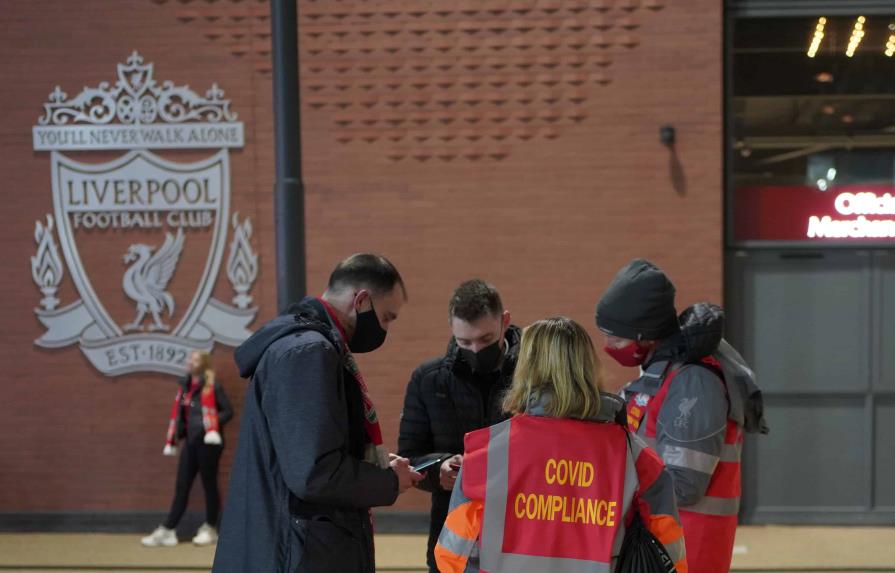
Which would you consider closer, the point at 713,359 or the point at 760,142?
the point at 713,359

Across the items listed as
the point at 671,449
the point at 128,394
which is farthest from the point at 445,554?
the point at 128,394

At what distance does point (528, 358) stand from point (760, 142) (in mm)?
6633

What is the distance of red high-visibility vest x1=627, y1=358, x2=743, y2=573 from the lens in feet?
12.2

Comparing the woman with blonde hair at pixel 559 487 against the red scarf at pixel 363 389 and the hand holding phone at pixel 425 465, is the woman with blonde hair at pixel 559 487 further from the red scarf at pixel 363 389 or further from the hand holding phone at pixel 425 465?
the hand holding phone at pixel 425 465

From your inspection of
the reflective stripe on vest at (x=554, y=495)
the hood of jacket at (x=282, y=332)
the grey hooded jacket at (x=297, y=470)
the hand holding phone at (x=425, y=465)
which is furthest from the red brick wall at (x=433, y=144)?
the reflective stripe on vest at (x=554, y=495)

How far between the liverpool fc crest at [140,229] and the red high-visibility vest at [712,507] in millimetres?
5749

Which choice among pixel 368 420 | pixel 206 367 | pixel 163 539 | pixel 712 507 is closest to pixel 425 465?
pixel 368 420

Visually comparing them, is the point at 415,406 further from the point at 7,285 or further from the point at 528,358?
the point at 7,285

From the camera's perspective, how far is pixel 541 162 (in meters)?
8.77

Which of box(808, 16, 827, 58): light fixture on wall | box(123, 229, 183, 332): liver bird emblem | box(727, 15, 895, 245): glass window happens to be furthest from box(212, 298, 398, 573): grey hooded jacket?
box(808, 16, 827, 58): light fixture on wall

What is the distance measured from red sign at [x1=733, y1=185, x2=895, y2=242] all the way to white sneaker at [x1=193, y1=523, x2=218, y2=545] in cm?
530

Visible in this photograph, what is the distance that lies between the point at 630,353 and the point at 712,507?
662 mm

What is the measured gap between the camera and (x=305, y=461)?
3.03m

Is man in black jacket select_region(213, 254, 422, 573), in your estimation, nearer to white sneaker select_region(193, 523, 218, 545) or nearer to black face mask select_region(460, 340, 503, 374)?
black face mask select_region(460, 340, 503, 374)
